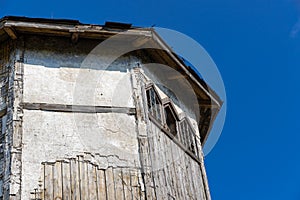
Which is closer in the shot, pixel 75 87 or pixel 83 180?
pixel 83 180

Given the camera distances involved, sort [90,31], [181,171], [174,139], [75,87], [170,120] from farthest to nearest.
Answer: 1. [170,120]
2. [174,139]
3. [181,171]
4. [90,31]
5. [75,87]

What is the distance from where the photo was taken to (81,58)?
12.4m

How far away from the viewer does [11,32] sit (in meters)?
12.1

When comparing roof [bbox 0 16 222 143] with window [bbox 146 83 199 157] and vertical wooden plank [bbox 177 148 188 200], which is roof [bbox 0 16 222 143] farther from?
vertical wooden plank [bbox 177 148 188 200]

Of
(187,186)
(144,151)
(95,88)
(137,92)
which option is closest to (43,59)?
(95,88)

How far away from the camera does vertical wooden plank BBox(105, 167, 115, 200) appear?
10796 mm

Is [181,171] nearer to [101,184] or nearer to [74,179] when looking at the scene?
[101,184]

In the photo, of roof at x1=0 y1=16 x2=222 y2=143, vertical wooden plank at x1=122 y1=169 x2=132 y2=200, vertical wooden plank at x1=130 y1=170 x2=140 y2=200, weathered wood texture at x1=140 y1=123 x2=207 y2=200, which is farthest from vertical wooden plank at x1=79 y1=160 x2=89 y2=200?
roof at x1=0 y1=16 x2=222 y2=143

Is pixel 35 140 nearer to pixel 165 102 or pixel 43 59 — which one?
pixel 43 59

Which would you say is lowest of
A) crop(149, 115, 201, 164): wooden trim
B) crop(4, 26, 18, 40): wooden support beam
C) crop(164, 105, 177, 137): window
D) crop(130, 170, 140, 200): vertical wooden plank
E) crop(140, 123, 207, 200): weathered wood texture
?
crop(130, 170, 140, 200): vertical wooden plank

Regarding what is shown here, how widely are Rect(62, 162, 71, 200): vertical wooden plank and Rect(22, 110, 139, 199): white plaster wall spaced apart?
0.18m

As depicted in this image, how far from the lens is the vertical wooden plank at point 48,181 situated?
34.4ft

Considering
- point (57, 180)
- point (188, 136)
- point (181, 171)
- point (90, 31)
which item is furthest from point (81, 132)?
point (188, 136)

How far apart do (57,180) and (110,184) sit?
907mm
